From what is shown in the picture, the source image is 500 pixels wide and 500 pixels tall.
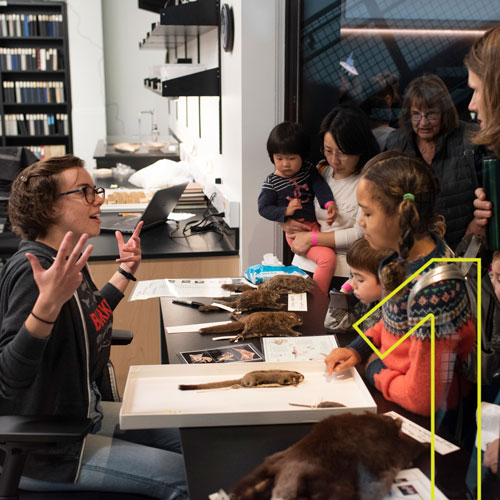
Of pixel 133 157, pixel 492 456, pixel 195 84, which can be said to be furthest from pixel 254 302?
pixel 133 157

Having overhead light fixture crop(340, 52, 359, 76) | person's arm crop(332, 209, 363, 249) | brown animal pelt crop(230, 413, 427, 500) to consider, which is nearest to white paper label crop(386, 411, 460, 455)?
brown animal pelt crop(230, 413, 427, 500)

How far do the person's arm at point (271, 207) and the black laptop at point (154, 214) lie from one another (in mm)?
631

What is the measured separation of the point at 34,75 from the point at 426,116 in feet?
22.3

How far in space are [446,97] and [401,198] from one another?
119 cm

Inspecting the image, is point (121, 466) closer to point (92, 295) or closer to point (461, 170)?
point (92, 295)

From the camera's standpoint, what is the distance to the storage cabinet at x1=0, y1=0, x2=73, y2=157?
24.1ft

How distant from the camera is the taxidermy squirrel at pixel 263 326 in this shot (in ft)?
5.66

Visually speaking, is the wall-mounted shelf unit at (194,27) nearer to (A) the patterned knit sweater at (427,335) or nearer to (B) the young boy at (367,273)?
(B) the young boy at (367,273)

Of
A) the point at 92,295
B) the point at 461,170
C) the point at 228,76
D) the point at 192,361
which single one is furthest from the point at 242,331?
the point at 228,76

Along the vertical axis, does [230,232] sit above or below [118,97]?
below

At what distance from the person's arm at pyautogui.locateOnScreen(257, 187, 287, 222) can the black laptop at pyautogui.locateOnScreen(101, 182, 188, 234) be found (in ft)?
2.07

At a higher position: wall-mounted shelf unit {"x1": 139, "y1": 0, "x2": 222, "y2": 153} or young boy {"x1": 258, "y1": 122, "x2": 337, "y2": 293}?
wall-mounted shelf unit {"x1": 139, "y1": 0, "x2": 222, "y2": 153}

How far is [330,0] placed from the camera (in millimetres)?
2682

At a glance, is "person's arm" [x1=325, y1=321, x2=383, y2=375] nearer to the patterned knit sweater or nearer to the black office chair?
the patterned knit sweater
